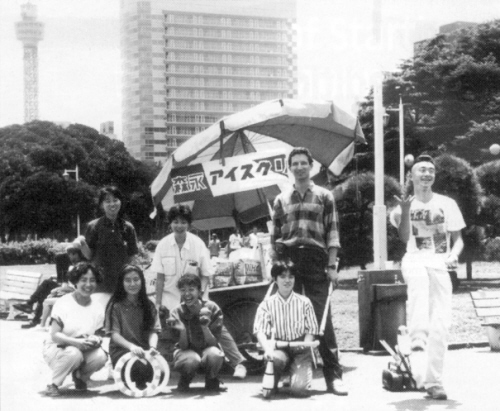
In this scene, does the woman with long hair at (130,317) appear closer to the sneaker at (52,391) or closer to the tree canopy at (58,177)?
the sneaker at (52,391)

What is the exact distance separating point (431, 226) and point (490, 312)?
3.38m

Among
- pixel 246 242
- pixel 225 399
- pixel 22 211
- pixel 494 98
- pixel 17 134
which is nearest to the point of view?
pixel 225 399

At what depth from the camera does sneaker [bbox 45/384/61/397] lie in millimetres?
6938

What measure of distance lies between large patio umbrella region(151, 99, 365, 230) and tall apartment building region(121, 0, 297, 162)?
55.1 inches

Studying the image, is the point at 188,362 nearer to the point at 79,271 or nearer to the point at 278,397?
the point at 278,397

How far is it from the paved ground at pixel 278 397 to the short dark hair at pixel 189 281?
0.85 meters

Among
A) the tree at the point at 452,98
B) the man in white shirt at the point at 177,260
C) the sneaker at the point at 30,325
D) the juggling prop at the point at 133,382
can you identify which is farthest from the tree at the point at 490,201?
the juggling prop at the point at 133,382

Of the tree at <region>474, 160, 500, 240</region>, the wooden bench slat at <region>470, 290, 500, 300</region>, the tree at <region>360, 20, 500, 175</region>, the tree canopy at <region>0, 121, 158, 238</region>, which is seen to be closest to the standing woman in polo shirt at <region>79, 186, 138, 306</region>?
the wooden bench slat at <region>470, 290, 500, 300</region>

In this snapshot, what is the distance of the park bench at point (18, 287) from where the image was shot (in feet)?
48.4

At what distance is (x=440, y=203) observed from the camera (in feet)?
22.4

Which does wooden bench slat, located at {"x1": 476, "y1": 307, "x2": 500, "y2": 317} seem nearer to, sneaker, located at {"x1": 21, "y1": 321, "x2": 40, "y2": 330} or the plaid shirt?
the plaid shirt

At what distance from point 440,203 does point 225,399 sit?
2256mm

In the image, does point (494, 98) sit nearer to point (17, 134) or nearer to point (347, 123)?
point (347, 123)

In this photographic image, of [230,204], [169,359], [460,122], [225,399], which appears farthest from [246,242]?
[460,122]
